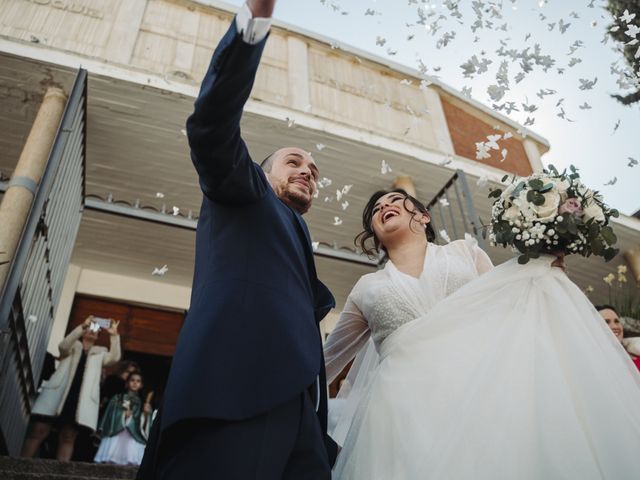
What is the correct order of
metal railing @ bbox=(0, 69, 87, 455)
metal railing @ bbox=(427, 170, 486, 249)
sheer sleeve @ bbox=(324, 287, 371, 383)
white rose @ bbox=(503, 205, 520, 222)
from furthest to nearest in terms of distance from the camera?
metal railing @ bbox=(427, 170, 486, 249), metal railing @ bbox=(0, 69, 87, 455), sheer sleeve @ bbox=(324, 287, 371, 383), white rose @ bbox=(503, 205, 520, 222)

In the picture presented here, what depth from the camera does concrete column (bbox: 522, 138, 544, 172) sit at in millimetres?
8344

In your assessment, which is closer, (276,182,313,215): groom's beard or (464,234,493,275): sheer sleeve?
(276,182,313,215): groom's beard

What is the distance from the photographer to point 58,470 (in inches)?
121

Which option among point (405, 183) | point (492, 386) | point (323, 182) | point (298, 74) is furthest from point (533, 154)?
point (492, 386)

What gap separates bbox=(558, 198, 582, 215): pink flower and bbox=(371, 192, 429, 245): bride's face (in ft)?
2.56

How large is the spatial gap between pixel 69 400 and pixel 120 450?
2.21ft

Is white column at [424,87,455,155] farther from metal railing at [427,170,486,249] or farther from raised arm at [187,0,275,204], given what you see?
raised arm at [187,0,275,204]

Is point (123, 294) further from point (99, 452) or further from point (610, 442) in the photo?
point (610, 442)

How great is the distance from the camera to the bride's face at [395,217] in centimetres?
286

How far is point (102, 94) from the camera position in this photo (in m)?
5.53

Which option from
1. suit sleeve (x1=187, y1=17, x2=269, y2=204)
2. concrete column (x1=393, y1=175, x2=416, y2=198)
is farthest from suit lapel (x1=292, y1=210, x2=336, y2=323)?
concrete column (x1=393, y1=175, x2=416, y2=198)

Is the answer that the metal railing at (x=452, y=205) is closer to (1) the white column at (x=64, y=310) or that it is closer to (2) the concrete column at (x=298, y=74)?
(2) the concrete column at (x=298, y=74)

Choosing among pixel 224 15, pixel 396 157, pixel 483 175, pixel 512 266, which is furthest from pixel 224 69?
pixel 224 15

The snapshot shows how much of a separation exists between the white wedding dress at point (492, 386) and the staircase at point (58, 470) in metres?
1.51
